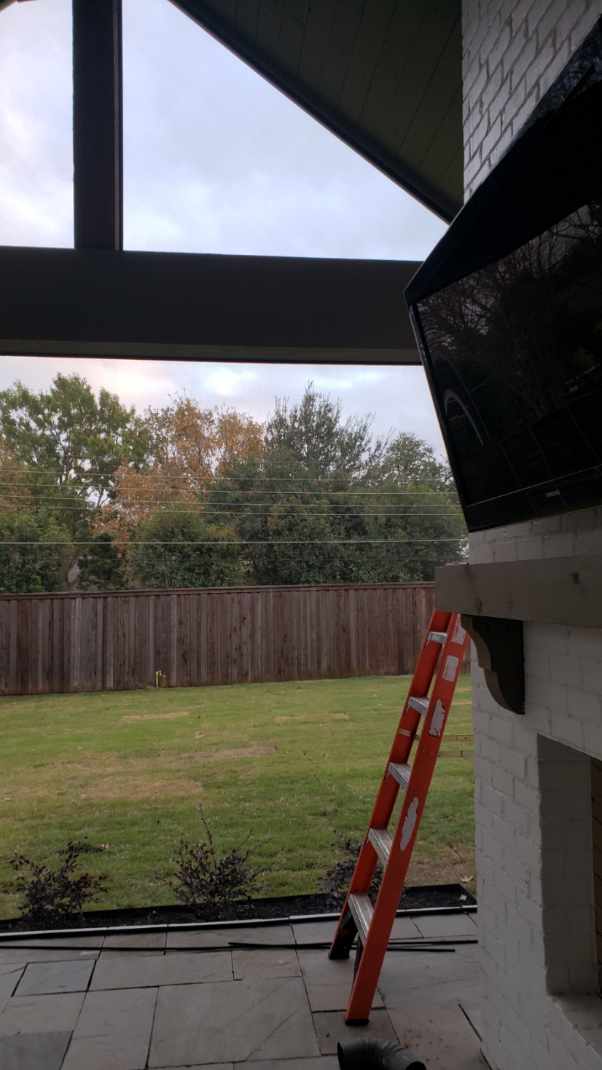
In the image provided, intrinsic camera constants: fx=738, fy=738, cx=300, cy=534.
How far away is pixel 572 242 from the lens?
3.37 feet

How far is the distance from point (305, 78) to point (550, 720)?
93.8 inches

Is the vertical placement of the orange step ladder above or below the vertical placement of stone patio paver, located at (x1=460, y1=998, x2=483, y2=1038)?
above

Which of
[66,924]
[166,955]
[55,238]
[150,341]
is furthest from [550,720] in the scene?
[66,924]

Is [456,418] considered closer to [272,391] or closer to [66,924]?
[66,924]

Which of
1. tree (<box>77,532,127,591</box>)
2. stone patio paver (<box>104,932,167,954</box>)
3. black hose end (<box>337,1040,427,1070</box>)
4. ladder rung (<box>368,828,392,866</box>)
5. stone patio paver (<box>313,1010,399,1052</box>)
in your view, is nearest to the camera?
black hose end (<box>337,1040,427,1070</box>)

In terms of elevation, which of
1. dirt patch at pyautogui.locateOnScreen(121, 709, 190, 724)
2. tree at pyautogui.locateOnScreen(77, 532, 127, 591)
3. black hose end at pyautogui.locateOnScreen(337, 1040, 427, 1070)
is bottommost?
black hose end at pyautogui.locateOnScreen(337, 1040, 427, 1070)

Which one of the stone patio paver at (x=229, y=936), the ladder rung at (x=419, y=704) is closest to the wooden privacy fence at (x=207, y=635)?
the stone patio paver at (x=229, y=936)

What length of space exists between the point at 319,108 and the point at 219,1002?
315 cm

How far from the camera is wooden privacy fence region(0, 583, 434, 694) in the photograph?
6297 mm

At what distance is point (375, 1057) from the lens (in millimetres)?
1932

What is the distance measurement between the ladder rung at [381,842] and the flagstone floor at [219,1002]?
1.51 ft

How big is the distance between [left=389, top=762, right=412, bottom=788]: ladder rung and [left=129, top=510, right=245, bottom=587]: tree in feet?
17.2

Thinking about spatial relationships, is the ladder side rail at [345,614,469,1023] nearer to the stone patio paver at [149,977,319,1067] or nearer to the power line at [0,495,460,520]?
the stone patio paver at [149,977,319,1067]

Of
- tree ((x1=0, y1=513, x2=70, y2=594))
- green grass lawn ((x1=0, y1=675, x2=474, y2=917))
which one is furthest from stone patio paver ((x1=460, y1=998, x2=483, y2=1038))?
tree ((x1=0, y1=513, x2=70, y2=594))
